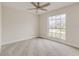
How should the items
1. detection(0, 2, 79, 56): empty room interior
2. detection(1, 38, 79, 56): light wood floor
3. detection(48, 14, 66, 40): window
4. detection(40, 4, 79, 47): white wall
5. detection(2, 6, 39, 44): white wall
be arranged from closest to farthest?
detection(1, 38, 79, 56): light wood floor
detection(0, 2, 79, 56): empty room interior
detection(40, 4, 79, 47): white wall
detection(2, 6, 39, 44): white wall
detection(48, 14, 66, 40): window

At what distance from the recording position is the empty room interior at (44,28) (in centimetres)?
354

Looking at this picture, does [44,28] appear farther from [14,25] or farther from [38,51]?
[38,51]

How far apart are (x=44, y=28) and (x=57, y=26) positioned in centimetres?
147

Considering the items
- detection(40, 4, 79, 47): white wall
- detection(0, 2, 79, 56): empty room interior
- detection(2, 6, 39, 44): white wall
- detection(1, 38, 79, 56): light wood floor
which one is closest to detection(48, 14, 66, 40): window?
detection(0, 2, 79, 56): empty room interior

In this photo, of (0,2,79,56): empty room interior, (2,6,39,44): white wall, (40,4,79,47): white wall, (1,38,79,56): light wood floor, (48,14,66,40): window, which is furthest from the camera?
(48,14,66,40): window

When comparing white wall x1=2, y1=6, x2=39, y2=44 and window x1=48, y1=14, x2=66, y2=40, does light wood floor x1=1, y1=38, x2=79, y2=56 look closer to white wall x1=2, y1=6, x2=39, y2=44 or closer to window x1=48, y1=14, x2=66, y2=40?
white wall x1=2, y1=6, x2=39, y2=44

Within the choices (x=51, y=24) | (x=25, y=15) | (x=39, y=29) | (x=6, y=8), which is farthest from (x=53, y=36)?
(x=6, y=8)

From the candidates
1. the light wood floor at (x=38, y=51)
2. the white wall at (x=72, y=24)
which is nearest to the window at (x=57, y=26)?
Result: the white wall at (x=72, y=24)

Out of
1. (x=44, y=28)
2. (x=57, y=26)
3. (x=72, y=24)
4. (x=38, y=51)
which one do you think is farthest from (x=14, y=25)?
(x=72, y=24)

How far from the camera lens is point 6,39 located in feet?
14.2

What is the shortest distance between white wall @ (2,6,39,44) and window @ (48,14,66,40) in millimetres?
1608

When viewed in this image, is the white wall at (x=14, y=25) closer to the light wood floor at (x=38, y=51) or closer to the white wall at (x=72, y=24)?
the light wood floor at (x=38, y=51)

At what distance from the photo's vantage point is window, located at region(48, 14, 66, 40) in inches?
188

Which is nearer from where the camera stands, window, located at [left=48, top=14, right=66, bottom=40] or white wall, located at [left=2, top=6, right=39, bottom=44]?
white wall, located at [left=2, top=6, right=39, bottom=44]
